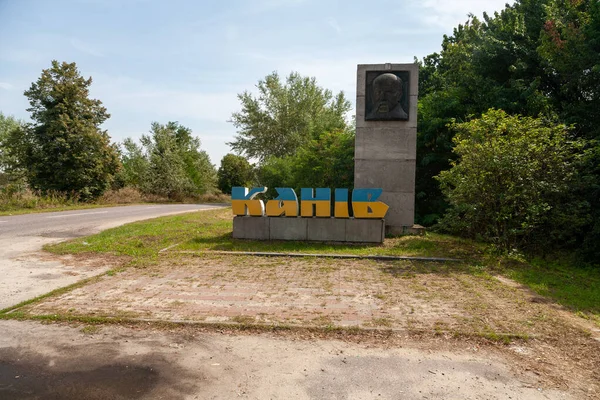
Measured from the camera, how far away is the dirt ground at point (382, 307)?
4.19 metres

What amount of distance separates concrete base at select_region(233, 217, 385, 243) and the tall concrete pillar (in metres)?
1.60

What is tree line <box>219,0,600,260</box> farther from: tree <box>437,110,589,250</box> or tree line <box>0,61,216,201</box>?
tree line <box>0,61,216,201</box>

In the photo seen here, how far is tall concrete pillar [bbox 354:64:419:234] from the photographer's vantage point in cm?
1202

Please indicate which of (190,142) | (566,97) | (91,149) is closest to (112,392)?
(566,97)

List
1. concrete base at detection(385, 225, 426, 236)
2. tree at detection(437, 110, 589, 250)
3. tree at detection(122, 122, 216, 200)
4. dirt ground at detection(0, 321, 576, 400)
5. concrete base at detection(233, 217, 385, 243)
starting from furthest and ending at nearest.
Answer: tree at detection(122, 122, 216, 200) < concrete base at detection(385, 225, 426, 236) < concrete base at detection(233, 217, 385, 243) < tree at detection(437, 110, 589, 250) < dirt ground at detection(0, 321, 576, 400)

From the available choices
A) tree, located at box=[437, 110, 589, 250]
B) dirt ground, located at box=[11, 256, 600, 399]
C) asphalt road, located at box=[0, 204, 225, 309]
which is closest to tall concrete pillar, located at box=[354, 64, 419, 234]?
tree, located at box=[437, 110, 589, 250]

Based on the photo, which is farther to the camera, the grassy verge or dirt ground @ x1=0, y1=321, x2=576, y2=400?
the grassy verge

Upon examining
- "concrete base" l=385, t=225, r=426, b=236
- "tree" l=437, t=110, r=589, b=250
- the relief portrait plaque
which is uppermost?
the relief portrait plaque

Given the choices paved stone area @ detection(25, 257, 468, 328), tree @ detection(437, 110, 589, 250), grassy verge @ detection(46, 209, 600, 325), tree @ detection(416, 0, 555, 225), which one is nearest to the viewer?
paved stone area @ detection(25, 257, 468, 328)

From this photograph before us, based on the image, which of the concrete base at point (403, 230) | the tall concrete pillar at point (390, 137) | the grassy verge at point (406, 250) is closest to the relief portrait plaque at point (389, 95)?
the tall concrete pillar at point (390, 137)

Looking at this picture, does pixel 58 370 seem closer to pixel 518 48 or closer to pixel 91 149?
pixel 518 48

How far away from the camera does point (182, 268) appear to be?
26.4ft

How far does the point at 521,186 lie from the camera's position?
9000 millimetres

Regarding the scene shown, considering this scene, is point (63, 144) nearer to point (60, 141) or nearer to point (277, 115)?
point (60, 141)
